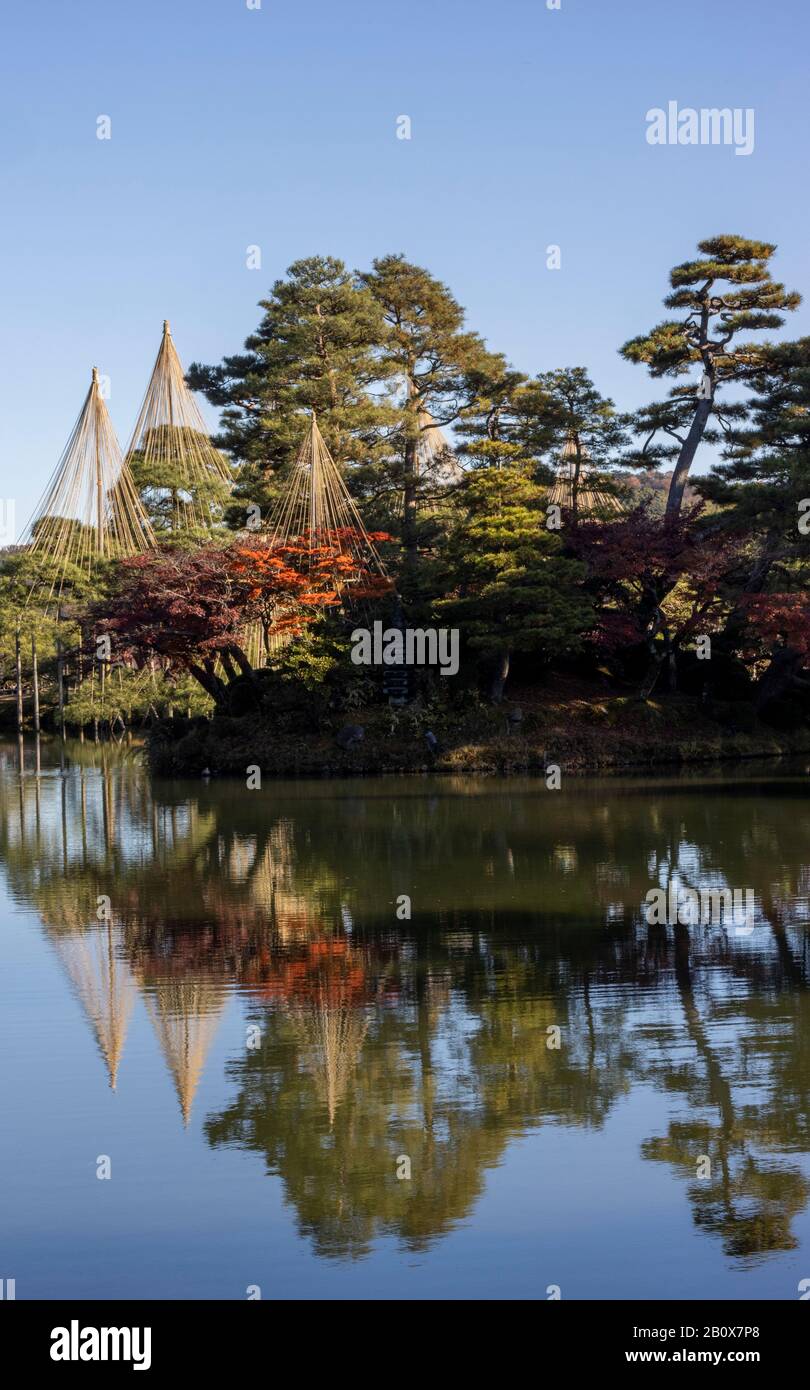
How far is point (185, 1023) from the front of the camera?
7477 millimetres

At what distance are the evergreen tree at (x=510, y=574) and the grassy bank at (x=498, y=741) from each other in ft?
4.05

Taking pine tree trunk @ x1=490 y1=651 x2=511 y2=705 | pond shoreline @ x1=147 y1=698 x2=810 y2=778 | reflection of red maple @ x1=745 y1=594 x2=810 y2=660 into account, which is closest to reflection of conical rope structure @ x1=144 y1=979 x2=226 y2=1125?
pond shoreline @ x1=147 y1=698 x2=810 y2=778

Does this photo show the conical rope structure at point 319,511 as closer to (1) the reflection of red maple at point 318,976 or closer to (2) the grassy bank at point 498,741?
(2) the grassy bank at point 498,741

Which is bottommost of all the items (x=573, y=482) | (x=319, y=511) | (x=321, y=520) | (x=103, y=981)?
(x=103, y=981)

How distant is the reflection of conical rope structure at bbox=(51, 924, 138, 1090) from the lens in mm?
7266

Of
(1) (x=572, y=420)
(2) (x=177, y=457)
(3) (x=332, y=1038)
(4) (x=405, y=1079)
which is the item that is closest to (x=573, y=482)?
(1) (x=572, y=420)

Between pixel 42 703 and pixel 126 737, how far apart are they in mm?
3890

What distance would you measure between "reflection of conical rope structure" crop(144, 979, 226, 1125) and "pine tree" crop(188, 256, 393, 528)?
19.4 meters

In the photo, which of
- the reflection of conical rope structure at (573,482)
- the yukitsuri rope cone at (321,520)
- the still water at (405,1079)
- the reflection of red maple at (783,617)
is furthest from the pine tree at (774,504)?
the still water at (405,1079)

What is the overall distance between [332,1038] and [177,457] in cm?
2661

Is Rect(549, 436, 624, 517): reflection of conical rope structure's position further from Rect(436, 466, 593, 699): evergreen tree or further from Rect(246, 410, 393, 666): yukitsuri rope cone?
Rect(246, 410, 393, 666): yukitsuri rope cone

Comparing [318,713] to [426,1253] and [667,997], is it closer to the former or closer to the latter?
[667,997]

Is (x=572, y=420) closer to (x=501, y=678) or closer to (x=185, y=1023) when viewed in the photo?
(x=501, y=678)

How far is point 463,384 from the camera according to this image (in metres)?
28.8
